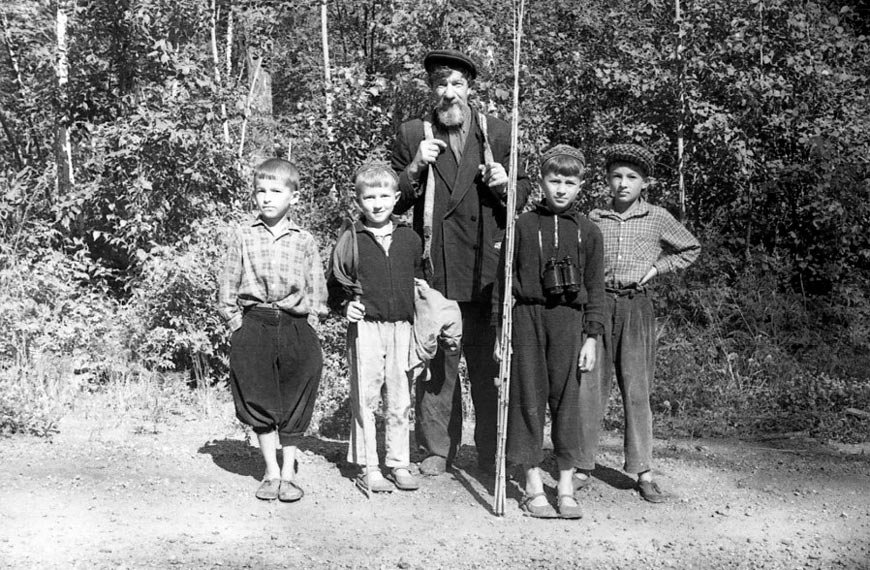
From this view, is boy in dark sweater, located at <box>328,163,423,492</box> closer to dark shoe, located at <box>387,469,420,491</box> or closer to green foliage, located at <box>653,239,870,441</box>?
dark shoe, located at <box>387,469,420,491</box>

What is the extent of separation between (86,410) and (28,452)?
1567mm

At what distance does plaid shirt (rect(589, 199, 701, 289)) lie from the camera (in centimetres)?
555

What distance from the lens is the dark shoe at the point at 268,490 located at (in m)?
5.27

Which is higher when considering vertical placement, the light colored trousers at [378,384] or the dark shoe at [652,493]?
the light colored trousers at [378,384]

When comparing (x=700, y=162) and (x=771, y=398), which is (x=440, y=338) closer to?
(x=771, y=398)

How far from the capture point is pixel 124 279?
9766 millimetres

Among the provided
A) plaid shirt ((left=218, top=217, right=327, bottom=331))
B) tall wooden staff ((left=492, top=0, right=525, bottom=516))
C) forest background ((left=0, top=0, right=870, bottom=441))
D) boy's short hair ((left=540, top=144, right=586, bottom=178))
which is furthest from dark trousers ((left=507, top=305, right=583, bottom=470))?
forest background ((left=0, top=0, right=870, bottom=441))

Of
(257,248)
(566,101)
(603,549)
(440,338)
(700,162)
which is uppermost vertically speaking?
(566,101)

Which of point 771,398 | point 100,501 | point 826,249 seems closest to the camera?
point 100,501

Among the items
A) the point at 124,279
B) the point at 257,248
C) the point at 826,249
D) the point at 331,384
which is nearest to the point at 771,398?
the point at 826,249

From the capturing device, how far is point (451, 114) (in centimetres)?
569

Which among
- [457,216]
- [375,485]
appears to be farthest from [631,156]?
[375,485]

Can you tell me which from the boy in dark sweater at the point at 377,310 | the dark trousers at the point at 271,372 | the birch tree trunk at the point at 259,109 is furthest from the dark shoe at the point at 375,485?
the birch tree trunk at the point at 259,109

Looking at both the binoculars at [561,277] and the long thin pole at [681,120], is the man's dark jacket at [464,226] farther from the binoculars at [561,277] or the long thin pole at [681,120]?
the long thin pole at [681,120]
